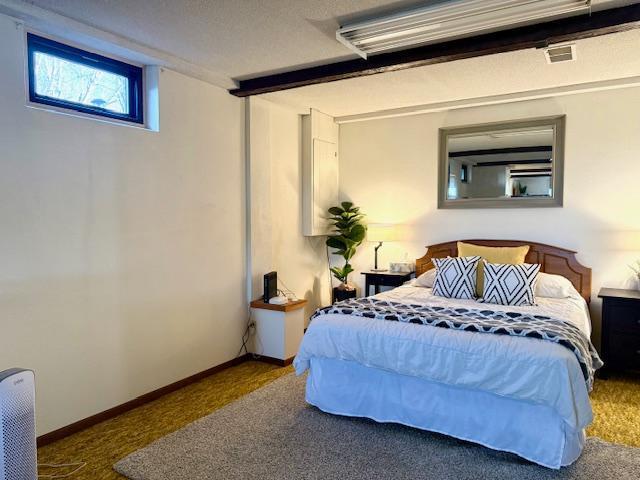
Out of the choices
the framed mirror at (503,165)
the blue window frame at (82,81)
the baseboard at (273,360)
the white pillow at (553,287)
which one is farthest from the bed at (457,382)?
the blue window frame at (82,81)

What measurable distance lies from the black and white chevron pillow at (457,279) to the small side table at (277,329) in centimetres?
129

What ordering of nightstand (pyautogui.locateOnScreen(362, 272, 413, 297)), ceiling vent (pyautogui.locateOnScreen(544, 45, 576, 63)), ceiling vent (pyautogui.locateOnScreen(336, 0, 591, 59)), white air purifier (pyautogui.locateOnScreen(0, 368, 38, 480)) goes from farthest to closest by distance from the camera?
nightstand (pyautogui.locateOnScreen(362, 272, 413, 297)), ceiling vent (pyautogui.locateOnScreen(544, 45, 576, 63)), ceiling vent (pyautogui.locateOnScreen(336, 0, 591, 59)), white air purifier (pyautogui.locateOnScreen(0, 368, 38, 480))

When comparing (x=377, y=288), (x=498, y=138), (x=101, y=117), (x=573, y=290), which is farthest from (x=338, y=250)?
(x=101, y=117)

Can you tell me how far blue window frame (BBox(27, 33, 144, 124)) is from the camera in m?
2.80

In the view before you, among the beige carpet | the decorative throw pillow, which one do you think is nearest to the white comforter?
the beige carpet

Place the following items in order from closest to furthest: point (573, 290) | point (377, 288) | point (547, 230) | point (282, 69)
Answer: point (282, 69) < point (573, 290) < point (547, 230) < point (377, 288)

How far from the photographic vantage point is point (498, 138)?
4.60 m

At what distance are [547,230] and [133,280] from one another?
12.2ft

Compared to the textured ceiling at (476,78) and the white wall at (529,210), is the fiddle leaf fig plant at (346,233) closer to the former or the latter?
the white wall at (529,210)

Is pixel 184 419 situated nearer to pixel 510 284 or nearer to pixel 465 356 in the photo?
pixel 465 356

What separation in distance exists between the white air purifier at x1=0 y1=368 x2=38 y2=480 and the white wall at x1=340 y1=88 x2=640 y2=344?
3847 mm

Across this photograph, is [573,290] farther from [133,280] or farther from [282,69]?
[133,280]

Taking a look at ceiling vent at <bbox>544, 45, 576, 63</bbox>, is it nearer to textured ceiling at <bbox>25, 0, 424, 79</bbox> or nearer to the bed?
textured ceiling at <bbox>25, 0, 424, 79</bbox>

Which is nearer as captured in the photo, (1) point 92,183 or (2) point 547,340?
(2) point 547,340
